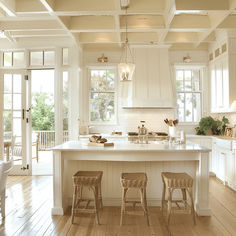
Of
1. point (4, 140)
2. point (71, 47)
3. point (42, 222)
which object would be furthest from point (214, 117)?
point (4, 140)

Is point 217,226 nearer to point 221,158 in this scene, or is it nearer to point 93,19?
point 221,158

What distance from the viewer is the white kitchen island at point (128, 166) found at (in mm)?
2965

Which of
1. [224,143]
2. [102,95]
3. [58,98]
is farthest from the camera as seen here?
[102,95]

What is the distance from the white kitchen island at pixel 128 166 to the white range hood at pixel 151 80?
2.31 meters

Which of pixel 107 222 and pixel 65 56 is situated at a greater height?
pixel 65 56

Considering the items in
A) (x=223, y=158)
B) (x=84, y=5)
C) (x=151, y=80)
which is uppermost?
(x=84, y=5)

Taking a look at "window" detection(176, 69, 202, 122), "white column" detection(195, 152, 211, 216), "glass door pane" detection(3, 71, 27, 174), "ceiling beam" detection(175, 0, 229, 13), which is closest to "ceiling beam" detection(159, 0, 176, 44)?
"ceiling beam" detection(175, 0, 229, 13)

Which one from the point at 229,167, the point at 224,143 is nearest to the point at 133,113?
the point at 224,143

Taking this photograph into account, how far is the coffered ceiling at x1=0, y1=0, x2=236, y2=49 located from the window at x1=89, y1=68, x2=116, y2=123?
0.70 m

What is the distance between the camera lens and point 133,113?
5.77m

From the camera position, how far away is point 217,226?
276 cm

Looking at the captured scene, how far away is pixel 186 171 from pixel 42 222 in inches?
81.0

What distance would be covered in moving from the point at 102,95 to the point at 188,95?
2268 mm

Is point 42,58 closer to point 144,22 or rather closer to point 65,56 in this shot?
point 65,56
